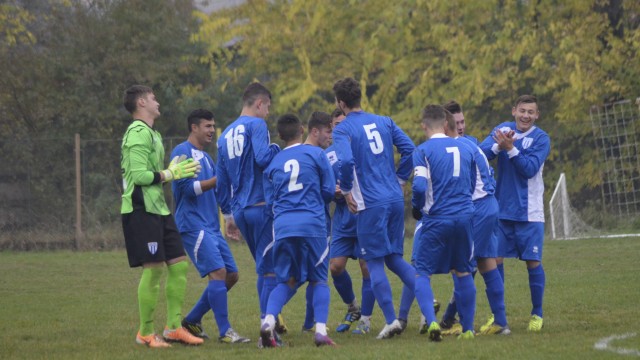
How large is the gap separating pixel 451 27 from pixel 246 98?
1507 centimetres

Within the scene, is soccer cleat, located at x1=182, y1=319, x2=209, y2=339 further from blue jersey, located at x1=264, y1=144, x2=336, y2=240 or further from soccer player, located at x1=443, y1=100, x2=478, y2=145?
soccer player, located at x1=443, y1=100, x2=478, y2=145

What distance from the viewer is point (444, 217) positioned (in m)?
8.32

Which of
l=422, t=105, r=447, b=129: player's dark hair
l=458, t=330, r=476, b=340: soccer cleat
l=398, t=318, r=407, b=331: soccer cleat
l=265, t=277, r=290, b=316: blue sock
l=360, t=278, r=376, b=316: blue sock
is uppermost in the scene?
l=422, t=105, r=447, b=129: player's dark hair

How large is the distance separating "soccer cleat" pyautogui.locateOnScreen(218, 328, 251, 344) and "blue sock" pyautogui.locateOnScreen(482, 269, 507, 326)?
2.12 metres

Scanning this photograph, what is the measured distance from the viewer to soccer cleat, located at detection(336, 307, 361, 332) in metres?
9.57

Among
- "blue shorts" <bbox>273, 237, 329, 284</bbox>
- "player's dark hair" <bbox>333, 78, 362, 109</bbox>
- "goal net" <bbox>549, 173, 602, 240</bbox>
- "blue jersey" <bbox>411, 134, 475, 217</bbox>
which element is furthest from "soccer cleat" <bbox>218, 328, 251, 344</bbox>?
"goal net" <bbox>549, 173, 602, 240</bbox>

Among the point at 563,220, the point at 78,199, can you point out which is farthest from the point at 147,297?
the point at 563,220

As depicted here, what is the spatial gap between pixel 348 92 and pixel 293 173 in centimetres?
96

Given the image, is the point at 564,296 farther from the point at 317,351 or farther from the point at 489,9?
the point at 489,9

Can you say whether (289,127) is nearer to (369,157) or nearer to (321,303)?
(369,157)

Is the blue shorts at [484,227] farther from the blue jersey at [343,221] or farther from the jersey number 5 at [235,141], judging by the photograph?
the jersey number 5 at [235,141]

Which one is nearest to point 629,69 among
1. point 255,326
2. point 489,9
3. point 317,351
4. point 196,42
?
point 489,9

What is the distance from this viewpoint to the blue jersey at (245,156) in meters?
8.88

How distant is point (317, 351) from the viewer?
788cm
